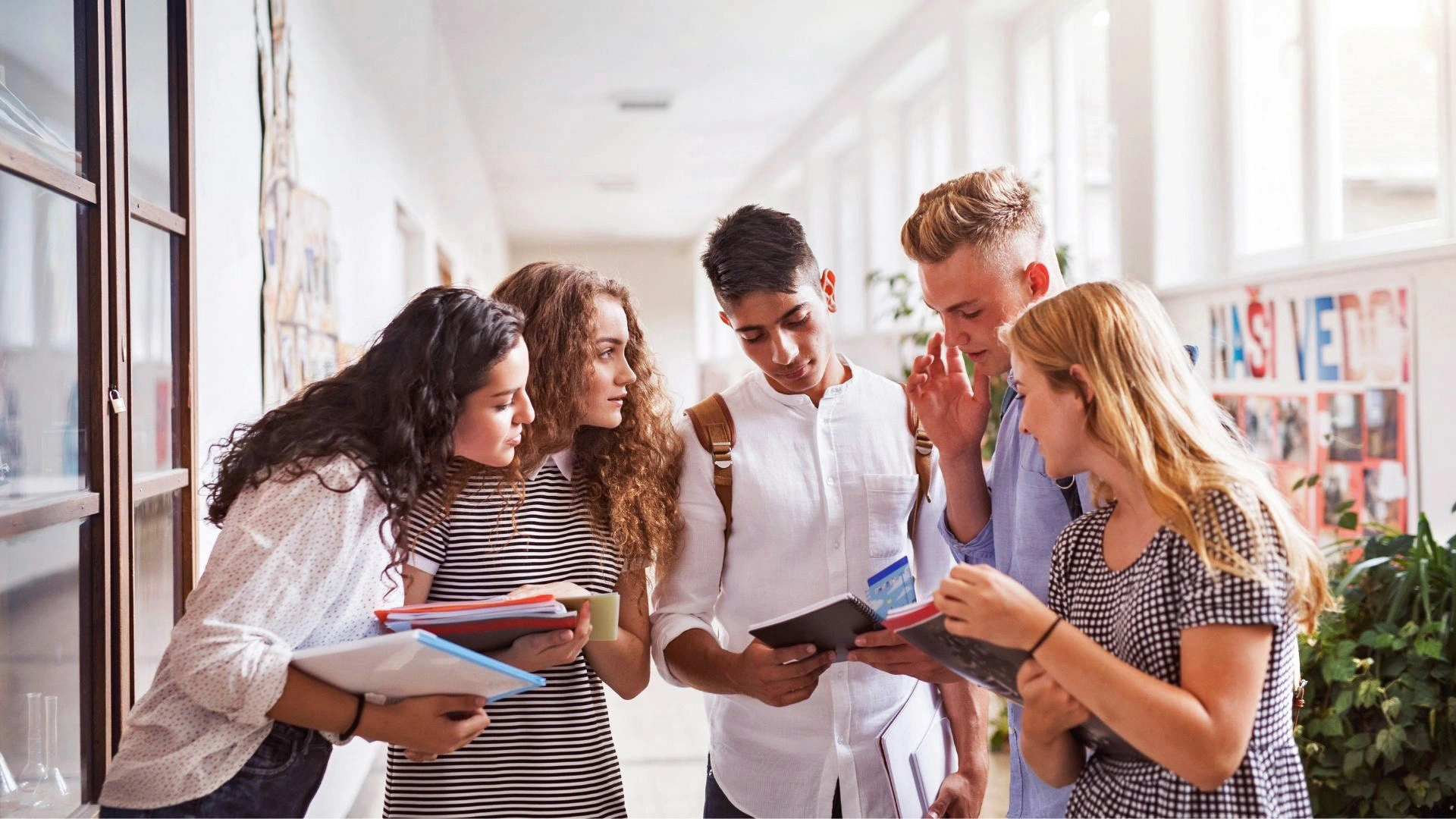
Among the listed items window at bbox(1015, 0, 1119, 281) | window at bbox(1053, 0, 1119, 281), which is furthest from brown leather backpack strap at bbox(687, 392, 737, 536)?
window at bbox(1053, 0, 1119, 281)

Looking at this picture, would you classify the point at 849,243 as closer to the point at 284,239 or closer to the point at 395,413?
the point at 284,239

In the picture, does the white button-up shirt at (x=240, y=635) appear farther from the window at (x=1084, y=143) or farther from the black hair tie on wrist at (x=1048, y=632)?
the window at (x=1084, y=143)

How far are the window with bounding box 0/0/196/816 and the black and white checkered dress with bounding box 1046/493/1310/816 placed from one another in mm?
1350

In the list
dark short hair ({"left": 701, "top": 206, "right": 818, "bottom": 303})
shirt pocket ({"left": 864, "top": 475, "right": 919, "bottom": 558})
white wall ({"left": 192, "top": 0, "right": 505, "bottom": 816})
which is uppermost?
white wall ({"left": 192, "top": 0, "right": 505, "bottom": 816})

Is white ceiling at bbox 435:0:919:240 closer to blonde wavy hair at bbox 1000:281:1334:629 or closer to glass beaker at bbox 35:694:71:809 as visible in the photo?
glass beaker at bbox 35:694:71:809

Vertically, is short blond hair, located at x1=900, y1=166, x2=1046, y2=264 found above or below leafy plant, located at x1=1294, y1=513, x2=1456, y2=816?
above

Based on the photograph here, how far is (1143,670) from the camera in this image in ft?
4.02

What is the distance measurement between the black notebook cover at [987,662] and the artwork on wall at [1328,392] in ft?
6.12

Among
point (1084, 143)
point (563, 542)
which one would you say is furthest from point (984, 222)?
point (1084, 143)

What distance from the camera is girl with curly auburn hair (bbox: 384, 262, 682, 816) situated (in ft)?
5.23

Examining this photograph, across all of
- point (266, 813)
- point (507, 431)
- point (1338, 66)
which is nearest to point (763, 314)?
point (507, 431)

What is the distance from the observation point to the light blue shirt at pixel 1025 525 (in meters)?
1.61

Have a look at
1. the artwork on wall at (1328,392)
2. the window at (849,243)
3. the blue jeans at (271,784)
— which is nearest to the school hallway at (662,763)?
the artwork on wall at (1328,392)

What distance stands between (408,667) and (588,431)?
613 millimetres
